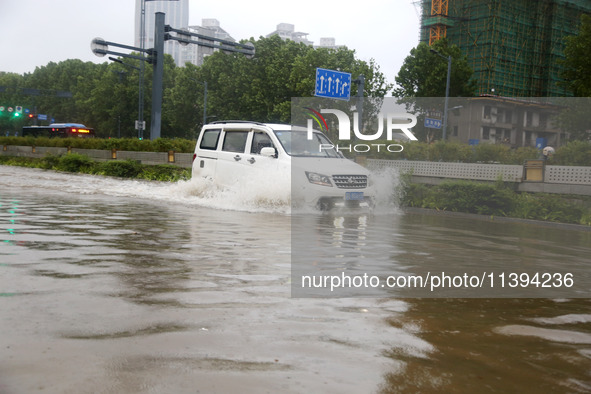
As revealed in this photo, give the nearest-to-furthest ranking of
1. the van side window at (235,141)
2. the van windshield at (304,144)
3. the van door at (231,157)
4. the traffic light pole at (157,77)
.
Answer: the van windshield at (304,144) < the van door at (231,157) < the van side window at (235,141) < the traffic light pole at (157,77)

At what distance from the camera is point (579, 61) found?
125ft

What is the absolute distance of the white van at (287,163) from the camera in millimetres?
12172

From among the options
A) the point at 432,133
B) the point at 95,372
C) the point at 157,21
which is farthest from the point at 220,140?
the point at 432,133

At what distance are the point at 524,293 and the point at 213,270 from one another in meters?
2.77

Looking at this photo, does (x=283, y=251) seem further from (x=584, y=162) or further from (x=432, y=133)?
(x=432, y=133)

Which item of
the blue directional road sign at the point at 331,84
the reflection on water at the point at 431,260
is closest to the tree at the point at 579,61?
the blue directional road sign at the point at 331,84

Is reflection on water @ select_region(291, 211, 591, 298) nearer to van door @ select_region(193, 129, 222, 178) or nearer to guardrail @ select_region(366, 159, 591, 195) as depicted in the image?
guardrail @ select_region(366, 159, 591, 195)

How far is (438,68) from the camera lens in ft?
159

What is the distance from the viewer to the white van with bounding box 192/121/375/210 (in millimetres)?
12172

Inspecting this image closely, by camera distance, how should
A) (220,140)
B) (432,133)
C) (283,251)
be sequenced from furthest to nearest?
(432,133) → (220,140) → (283,251)

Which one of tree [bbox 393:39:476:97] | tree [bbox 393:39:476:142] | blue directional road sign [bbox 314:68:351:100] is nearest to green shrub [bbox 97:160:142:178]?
blue directional road sign [bbox 314:68:351:100]

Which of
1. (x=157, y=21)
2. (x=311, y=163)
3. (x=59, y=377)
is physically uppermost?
(x=157, y=21)

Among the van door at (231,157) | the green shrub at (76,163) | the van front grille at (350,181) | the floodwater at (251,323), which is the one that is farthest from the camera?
the green shrub at (76,163)

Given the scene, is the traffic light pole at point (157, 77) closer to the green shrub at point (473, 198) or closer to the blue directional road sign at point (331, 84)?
the blue directional road sign at point (331, 84)
